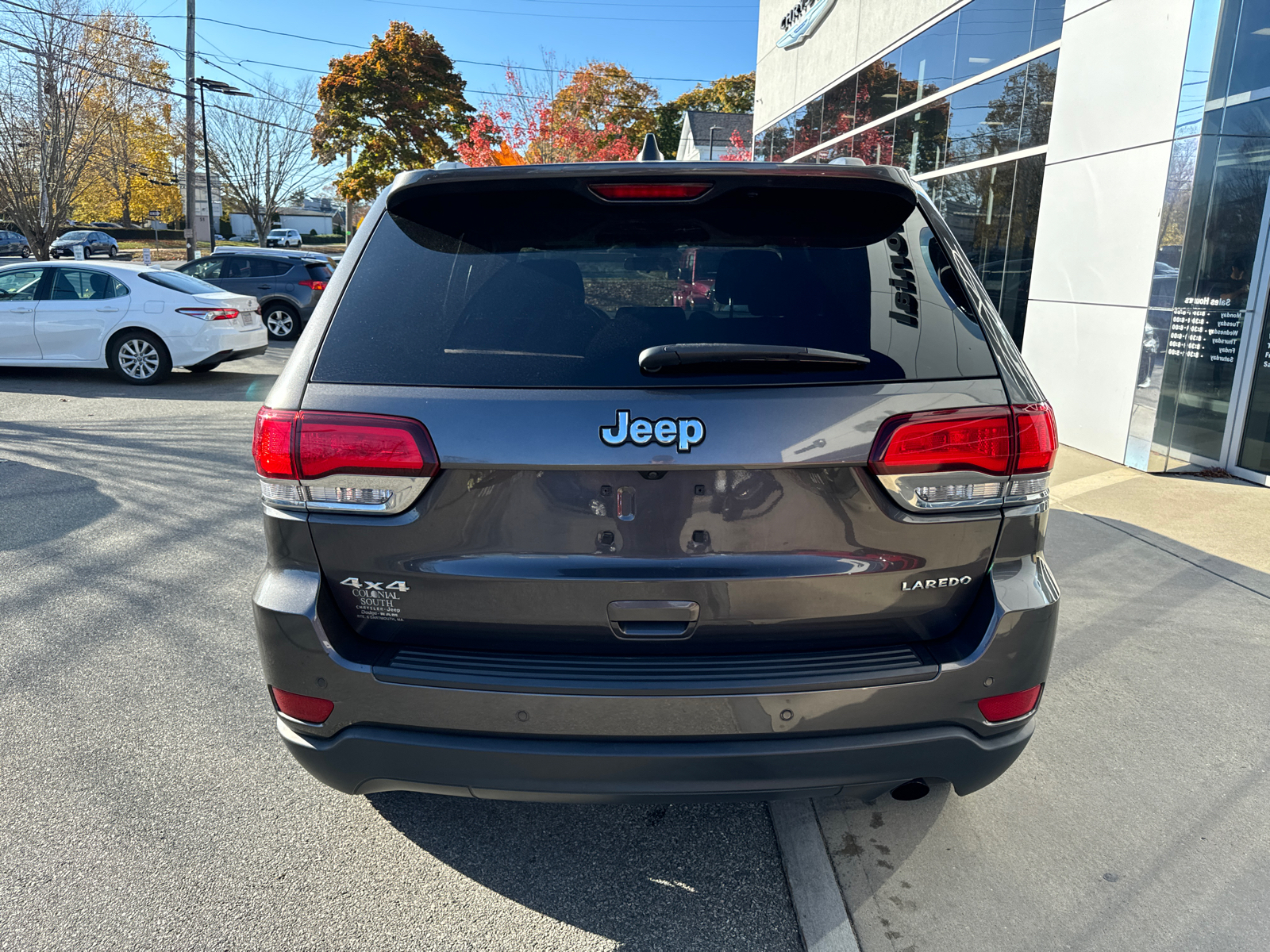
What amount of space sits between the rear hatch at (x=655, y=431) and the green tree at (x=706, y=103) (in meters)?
60.2

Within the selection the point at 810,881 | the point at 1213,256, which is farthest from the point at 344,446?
the point at 1213,256

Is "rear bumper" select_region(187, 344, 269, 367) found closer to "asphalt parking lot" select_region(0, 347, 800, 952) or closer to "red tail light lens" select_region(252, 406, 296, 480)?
"asphalt parking lot" select_region(0, 347, 800, 952)

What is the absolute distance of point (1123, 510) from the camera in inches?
254

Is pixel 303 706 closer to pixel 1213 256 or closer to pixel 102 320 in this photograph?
pixel 1213 256

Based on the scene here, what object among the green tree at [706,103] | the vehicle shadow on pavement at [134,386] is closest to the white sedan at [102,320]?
the vehicle shadow on pavement at [134,386]

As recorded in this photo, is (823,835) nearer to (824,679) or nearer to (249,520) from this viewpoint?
(824,679)

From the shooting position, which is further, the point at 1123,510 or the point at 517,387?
the point at 1123,510

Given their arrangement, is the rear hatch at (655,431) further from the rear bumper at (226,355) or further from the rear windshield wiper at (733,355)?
the rear bumper at (226,355)

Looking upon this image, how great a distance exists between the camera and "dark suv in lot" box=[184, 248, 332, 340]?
16.8 m

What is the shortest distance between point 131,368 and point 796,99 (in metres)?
14.7

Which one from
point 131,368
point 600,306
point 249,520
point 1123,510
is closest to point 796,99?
point 131,368

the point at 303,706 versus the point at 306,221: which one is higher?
the point at 306,221

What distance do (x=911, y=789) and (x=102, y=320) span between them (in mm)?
12578

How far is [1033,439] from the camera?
6.94ft
